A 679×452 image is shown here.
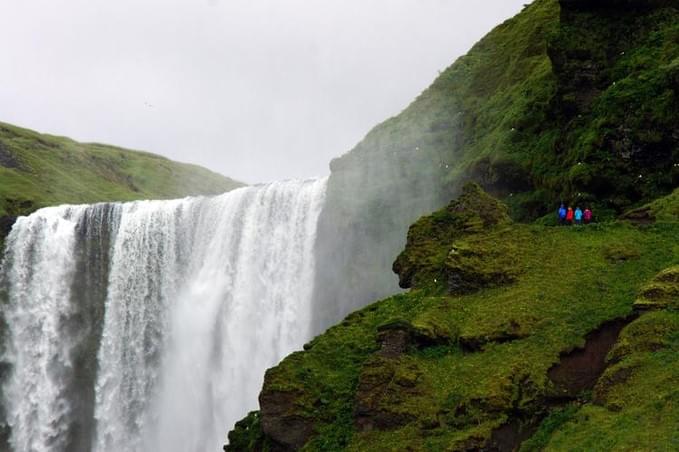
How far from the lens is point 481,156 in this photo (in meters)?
40.8

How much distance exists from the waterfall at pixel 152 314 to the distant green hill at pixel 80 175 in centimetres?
1181

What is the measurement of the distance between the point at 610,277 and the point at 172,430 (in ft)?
113

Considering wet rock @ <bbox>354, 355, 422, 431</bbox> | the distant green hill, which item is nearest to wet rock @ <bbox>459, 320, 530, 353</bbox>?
wet rock @ <bbox>354, 355, 422, 431</bbox>

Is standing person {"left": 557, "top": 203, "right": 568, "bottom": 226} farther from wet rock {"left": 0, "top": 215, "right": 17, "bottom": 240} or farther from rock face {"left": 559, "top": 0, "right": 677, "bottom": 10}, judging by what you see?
wet rock {"left": 0, "top": 215, "right": 17, "bottom": 240}

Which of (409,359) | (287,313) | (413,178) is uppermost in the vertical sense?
(413,178)

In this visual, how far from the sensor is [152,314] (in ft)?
181

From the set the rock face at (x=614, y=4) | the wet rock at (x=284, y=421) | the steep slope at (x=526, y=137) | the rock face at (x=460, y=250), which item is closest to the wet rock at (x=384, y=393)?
the wet rock at (x=284, y=421)

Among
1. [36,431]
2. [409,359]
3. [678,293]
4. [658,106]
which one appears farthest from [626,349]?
[36,431]

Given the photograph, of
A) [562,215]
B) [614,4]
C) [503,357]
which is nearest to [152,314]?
[562,215]

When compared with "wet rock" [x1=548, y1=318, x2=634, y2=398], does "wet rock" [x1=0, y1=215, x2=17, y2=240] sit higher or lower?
higher

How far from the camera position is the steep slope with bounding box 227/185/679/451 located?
18156 mm

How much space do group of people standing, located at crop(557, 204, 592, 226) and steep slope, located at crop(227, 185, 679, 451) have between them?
3325mm

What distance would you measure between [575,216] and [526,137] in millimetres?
9855

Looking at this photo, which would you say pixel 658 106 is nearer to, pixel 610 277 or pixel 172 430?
pixel 610 277
